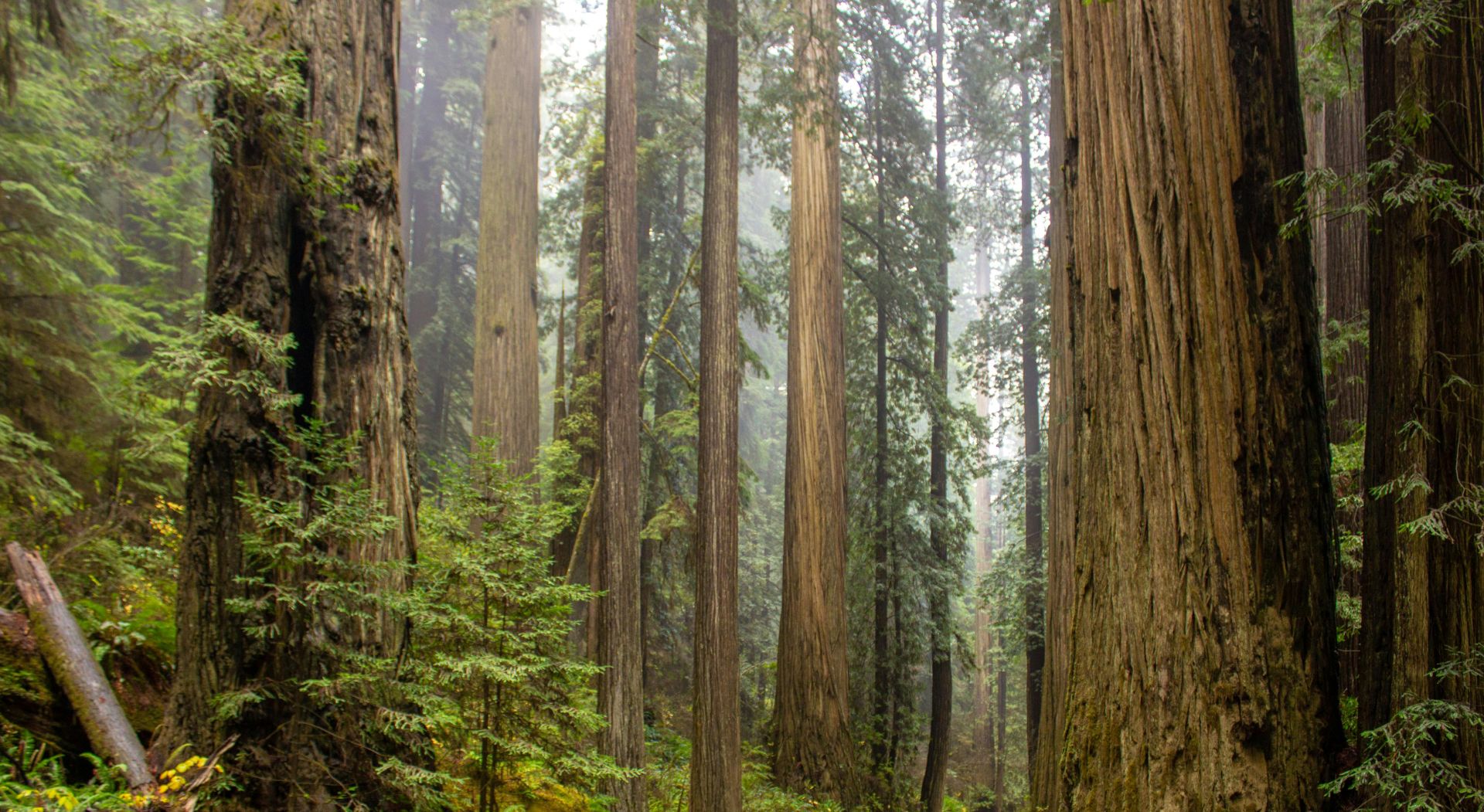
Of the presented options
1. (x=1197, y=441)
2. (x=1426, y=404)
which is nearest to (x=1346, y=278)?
(x=1426, y=404)

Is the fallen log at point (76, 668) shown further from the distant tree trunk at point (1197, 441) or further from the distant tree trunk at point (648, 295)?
the distant tree trunk at point (648, 295)

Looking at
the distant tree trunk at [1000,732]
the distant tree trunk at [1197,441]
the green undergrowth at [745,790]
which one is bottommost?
the distant tree trunk at [1000,732]

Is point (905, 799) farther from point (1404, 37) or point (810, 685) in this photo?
point (1404, 37)

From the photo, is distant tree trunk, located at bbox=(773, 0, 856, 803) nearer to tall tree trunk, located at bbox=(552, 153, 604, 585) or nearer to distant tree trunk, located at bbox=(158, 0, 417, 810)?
tall tree trunk, located at bbox=(552, 153, 604, 585)

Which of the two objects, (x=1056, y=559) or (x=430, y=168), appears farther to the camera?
(x=430, y=168)

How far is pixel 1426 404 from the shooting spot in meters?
2.41

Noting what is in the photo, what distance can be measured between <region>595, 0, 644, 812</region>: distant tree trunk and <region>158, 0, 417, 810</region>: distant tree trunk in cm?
271

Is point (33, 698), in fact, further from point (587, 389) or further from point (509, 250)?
point (509, 250)

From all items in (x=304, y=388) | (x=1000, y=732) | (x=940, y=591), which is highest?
(x=304, y=388)

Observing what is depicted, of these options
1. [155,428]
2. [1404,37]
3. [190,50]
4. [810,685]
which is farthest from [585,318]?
[1404,37]

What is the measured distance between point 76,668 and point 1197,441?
16.6 feet

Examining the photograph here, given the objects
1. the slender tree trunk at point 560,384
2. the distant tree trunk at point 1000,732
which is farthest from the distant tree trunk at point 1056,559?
the distant tree trunk at point 1000,732

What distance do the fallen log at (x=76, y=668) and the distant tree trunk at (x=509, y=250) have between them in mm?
5600

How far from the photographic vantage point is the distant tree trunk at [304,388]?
352 cm
